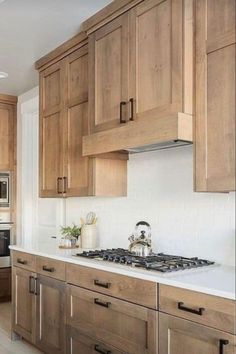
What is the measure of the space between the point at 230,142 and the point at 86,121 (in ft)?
4.81

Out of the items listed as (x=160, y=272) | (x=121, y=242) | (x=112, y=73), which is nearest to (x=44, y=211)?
(x=121, y=242)

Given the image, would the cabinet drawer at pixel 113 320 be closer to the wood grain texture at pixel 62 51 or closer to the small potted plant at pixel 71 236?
the small potted plant at pixel 71 236

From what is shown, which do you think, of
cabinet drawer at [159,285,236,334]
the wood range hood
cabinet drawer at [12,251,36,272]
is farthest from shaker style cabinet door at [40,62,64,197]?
cabinet drawer at [159,285,236,334]

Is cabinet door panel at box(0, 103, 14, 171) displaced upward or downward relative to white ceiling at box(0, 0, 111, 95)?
→ downward

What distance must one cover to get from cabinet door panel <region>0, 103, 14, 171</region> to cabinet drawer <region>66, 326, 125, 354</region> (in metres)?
2.72

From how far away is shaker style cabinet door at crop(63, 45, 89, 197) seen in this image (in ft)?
10.5

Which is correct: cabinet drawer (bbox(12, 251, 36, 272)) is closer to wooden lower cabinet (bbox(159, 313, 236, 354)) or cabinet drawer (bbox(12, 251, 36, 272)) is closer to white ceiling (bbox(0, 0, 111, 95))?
wooden lower cabinet (bbox(159, 313, 236, 354))

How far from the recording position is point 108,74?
2729 mm

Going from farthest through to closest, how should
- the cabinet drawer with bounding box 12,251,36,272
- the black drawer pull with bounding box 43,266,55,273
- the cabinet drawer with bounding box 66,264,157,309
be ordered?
the cabinet drawer with bounding box 12,251,36,272 → the black drawer pull with bounding box 43,266,55,273 → the cabinet drawer with bounding box 66,264,157,309

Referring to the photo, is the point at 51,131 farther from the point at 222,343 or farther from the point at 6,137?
the point at 222,343

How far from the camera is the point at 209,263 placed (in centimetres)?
239

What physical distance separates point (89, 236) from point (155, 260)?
3.35 ft

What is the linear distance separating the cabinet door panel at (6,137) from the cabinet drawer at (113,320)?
2.61 m

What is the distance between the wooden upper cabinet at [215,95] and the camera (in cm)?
200
